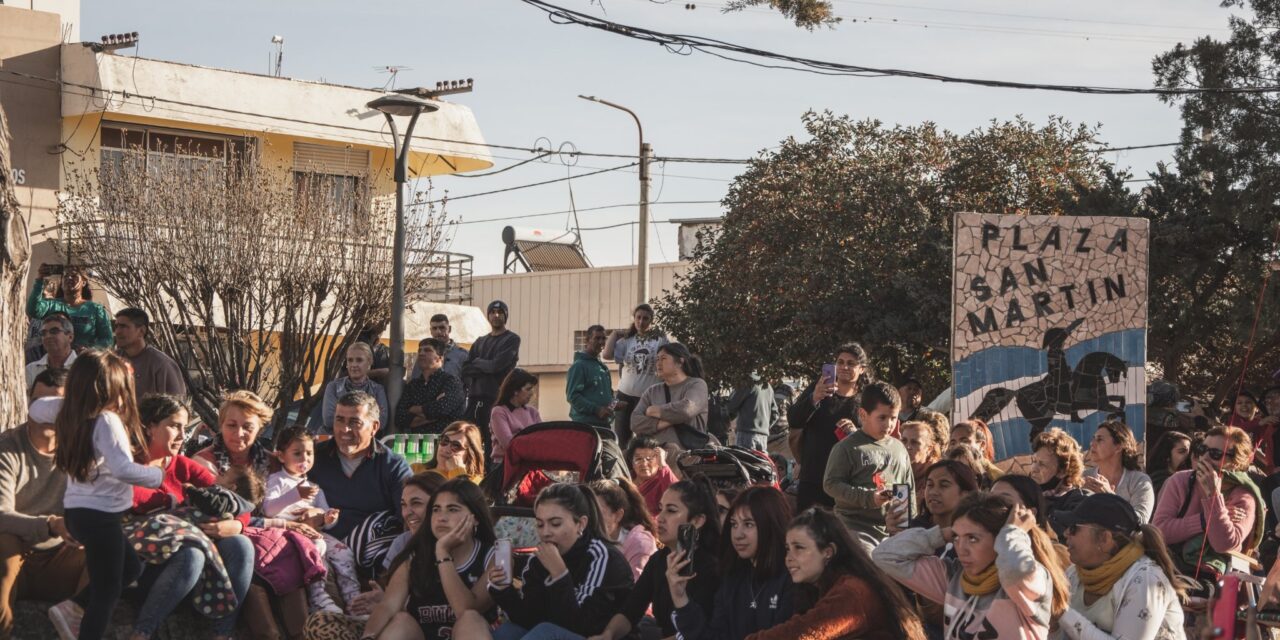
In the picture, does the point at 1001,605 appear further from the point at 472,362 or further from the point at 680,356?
the point at 472,362

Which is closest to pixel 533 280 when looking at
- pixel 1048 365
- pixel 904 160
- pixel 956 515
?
pixel 904 160

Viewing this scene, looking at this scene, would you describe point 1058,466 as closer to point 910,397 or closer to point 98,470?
point 910,397

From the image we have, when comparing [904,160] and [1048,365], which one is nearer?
[1048,365]

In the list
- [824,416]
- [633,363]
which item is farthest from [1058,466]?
[633,363]

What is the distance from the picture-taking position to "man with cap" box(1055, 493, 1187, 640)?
6.72 m

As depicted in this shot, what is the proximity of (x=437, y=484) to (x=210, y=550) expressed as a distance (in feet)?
4.35

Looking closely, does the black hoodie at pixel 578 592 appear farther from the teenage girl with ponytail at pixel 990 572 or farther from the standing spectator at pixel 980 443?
the standing spectator at pixel 980 443

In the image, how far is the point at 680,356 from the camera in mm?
12508

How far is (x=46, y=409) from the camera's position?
319 inches

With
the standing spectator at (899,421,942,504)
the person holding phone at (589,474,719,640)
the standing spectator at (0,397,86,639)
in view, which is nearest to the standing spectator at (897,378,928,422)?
the standing spectator at (899,421,942,504)

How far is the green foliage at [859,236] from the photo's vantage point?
2048 cm

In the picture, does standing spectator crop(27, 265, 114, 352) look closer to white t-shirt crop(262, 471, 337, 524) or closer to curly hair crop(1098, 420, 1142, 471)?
white t-shirt crop(262, 471, 337, 524)

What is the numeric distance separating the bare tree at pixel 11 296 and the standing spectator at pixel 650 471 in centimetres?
404

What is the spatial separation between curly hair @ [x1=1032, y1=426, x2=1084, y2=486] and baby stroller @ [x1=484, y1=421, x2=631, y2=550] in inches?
112
